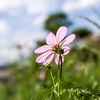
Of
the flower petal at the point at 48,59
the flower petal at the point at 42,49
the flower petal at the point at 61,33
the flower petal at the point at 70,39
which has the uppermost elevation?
the flower petal at the point at 61,33

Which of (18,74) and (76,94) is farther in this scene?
(18,74)

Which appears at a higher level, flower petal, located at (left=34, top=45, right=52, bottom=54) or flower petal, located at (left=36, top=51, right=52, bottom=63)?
flower petal, located at (left=34, top=45, right=52, bottom=54)

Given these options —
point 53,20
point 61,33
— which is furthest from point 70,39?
point 53,20

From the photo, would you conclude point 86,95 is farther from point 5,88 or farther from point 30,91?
point 5,88

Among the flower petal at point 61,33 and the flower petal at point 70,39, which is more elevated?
the flower petal at point 61,33

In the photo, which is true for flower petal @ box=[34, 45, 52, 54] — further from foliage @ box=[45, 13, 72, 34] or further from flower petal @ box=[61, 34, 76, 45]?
foliage @ box=[45, 13, 72, 34]

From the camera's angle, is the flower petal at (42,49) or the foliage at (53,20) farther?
the foliage at (53,20)

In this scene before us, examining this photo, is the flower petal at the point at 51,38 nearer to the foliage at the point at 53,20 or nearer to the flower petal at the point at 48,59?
the flower petal at the point at 48,59

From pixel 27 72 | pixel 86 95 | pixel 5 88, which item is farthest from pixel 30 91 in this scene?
pixel 86 95

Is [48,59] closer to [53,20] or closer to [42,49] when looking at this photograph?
[42,49]

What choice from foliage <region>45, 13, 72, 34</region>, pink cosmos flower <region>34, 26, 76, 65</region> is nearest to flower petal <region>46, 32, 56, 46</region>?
pink cosmos flower <region>34, 26, 76, 65</region>

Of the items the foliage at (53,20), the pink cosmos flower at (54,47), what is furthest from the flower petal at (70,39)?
the foliage at (53,20)
